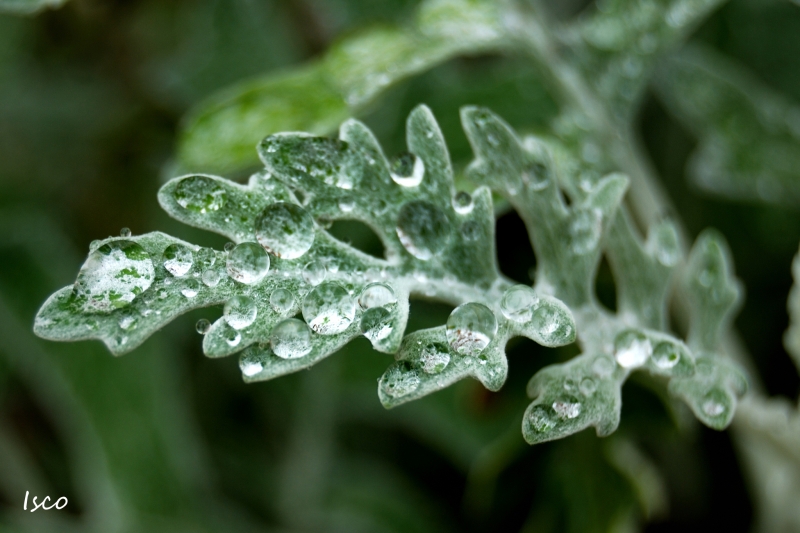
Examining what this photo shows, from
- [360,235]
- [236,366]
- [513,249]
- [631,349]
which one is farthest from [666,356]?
[236,366]

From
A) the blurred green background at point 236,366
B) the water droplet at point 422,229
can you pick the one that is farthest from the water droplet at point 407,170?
the blurred green background at point 236,366

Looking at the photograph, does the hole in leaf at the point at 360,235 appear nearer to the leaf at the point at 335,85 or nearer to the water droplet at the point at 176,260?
the leaf at the point at 335,85

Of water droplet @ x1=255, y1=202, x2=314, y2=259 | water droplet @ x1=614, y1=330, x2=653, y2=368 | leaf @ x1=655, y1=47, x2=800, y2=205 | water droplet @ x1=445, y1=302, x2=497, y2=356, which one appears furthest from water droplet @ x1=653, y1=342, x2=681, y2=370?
leaf @ x1=655, y1=47, x2=800, y2=205

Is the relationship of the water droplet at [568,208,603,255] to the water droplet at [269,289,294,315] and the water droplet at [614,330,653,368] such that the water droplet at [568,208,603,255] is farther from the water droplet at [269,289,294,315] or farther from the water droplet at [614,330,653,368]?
the water droplet at [269,289,294,315]

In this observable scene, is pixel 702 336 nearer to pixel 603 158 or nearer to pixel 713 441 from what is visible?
pixel 603 158

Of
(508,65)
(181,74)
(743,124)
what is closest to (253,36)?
(181,74)

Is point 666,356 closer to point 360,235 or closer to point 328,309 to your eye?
point 328,309
